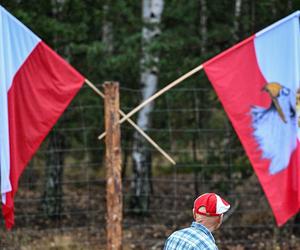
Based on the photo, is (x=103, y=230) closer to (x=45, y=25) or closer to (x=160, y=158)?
(x=45, y=25)

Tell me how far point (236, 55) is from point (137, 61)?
12.1 ft

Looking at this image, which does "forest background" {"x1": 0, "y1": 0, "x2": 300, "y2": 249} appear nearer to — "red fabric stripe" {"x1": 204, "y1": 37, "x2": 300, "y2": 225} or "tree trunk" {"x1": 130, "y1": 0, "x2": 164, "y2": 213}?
"tree trunk" {"x1": 130, "y1": 0, "x2": 164, "y2": 213}

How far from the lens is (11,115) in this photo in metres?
6.64

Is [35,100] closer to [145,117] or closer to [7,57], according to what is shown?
[7,57]

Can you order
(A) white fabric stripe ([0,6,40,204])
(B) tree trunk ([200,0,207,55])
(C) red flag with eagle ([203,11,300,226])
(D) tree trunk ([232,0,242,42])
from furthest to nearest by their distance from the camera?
(B) tree trunk ([200,0,207,55])
(D) tree trunk ([232,0,242,42])
(C) red flag with eagle ([203,11,300,226])
(A) white fabric stripe ([0,6,40,204])

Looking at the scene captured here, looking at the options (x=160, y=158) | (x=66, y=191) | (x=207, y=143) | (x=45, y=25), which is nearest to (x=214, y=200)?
(x=45, y=25)

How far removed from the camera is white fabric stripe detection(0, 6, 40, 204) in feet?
21.3

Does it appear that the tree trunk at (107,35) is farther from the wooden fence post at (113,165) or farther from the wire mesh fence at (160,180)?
the wooden fence post at (113,165)

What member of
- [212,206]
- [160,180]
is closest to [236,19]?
[160,180]

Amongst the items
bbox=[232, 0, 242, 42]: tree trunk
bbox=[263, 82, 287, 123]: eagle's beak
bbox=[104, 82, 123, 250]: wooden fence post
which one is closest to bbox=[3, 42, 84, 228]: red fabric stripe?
bbox=[104, 82, 123, 250]: wooden fence post

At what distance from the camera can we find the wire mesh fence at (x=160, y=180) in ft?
32.2

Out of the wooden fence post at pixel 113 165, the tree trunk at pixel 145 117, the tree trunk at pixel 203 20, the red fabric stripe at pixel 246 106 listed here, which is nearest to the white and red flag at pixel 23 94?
the wooden fence post at pixel 113 165

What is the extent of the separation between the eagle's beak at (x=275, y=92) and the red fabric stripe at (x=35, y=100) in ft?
5.78

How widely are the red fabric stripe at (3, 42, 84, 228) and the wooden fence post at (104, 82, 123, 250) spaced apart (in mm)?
348
